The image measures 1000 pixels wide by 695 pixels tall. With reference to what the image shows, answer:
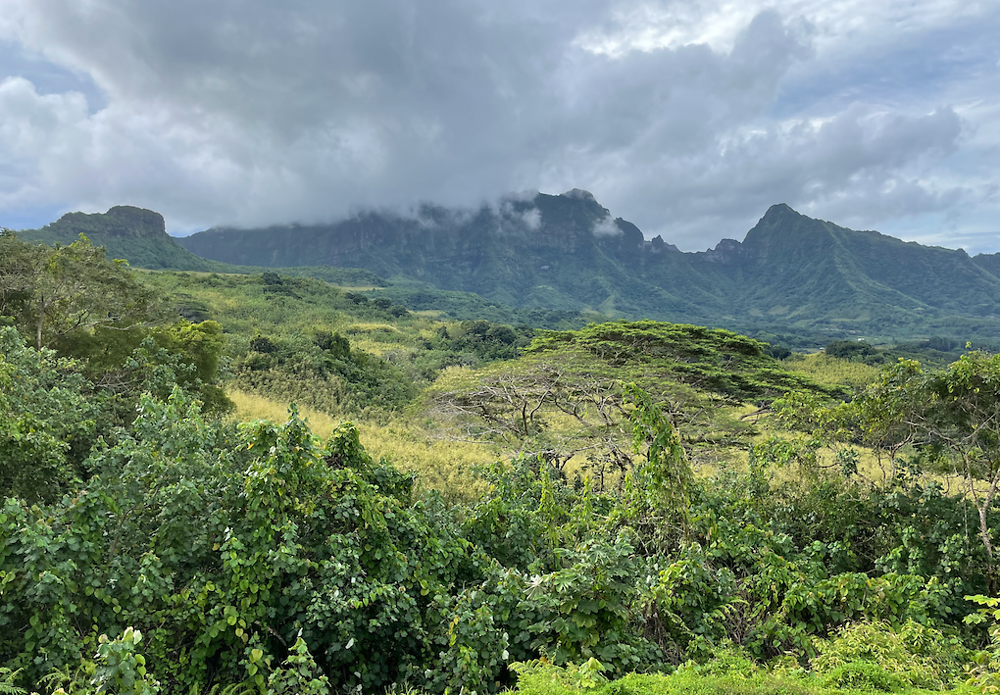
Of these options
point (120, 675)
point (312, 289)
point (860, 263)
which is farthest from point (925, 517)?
point (860, 263)

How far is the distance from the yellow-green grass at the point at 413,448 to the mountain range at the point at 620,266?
114434 millimetres

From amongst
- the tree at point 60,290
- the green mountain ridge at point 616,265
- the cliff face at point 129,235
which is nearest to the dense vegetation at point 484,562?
the tree at point 60,290

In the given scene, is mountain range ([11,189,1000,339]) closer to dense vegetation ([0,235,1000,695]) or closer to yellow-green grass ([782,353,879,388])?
yellow-green grass ([782,353,879,388])

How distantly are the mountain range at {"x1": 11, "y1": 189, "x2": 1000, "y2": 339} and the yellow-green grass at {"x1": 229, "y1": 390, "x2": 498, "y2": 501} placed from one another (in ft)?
375

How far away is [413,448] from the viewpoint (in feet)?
42.4

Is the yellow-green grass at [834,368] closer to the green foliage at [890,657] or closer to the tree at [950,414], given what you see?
the tree at [950,414]

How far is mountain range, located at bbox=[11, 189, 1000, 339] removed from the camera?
13838 centimetres

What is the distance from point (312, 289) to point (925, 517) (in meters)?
46.2

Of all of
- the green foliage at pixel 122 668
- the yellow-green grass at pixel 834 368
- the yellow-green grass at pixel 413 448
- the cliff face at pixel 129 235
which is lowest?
the yellow-green grass at pixel 413 448

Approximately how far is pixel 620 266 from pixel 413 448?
171 metres

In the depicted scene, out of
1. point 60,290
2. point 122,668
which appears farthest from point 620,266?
point 122,668

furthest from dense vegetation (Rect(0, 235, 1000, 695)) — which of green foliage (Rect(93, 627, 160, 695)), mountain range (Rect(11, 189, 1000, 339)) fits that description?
mountain range (Rect(11, 189, 1000, 339))

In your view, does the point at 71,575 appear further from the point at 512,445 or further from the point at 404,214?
the point at 404,214

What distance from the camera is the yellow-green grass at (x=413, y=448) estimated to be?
36.5ft
